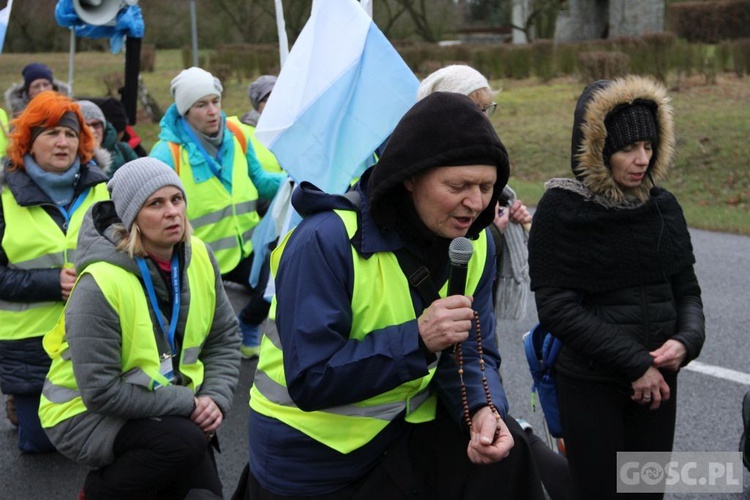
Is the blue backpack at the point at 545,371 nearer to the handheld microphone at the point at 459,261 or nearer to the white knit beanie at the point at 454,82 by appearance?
the white knit beanie at the point at 454,82

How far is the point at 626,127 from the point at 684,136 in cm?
1244

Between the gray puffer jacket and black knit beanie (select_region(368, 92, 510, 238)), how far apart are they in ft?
5.16

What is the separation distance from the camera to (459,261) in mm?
2480

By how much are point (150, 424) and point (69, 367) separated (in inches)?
16.3

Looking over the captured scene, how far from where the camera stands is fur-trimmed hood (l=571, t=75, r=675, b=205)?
11.8ft

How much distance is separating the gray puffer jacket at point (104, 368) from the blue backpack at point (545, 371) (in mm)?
1311

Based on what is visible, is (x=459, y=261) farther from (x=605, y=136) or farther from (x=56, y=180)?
(x=56, y=180)

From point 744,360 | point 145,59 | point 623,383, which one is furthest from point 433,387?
point 145,59

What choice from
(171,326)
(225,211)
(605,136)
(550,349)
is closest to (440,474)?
(550,349)

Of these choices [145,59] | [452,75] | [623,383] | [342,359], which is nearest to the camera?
[342,359]

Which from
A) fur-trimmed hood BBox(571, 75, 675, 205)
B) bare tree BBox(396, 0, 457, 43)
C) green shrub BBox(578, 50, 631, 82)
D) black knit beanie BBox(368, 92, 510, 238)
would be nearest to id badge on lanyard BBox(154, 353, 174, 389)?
black knit beanie BBox(368, 92, 510, 238)

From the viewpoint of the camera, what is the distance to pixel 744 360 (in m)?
6.35

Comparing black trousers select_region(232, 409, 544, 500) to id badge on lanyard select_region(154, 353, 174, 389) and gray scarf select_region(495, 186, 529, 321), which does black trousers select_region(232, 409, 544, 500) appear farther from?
gray scarf select_region(495, 186, 529, 321)

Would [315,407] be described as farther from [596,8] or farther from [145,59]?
[596,8]
